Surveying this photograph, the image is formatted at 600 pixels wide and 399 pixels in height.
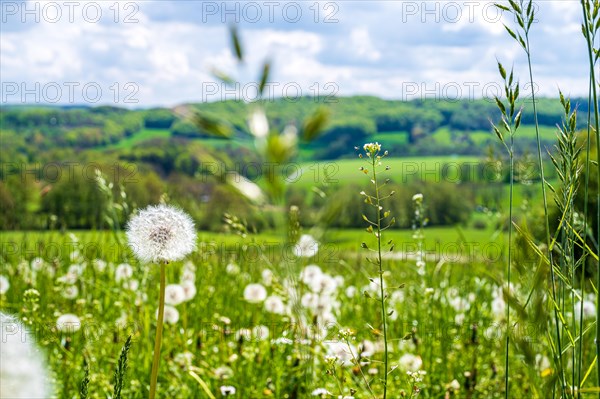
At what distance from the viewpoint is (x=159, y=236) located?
6.54ft

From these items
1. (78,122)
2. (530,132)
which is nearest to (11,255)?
(530,132)

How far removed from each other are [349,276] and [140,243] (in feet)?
15.2

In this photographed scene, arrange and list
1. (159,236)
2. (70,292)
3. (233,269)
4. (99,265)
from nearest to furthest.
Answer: (159,236) → (70,292) → (99,265) → (233,269)

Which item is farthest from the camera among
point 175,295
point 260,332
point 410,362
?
point 175,295

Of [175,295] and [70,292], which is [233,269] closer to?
[70,292]

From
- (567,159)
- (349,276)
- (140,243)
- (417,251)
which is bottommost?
(349,276)

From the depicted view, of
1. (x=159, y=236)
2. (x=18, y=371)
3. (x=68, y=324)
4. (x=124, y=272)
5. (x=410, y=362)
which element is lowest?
(x=410, y=362)

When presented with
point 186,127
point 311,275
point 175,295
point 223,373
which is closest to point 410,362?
point 223,373

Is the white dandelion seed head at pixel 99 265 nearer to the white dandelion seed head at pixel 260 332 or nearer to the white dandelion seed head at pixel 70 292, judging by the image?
the white dandelion seed head at pixel 70 292

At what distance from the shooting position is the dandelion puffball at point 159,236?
1.97 m

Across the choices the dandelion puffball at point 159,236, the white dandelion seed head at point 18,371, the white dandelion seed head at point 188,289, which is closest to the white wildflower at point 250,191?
the white dandelion seed head at point 18,371

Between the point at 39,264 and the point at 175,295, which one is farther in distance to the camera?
the point at 39,264

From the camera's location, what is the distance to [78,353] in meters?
3.74

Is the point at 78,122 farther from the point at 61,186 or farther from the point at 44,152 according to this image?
the point at 61,186
